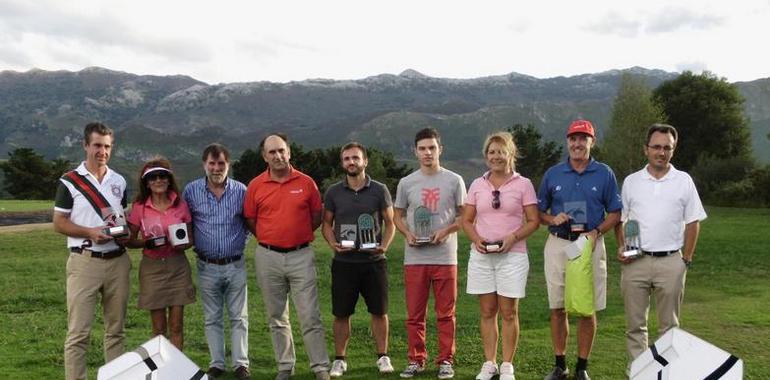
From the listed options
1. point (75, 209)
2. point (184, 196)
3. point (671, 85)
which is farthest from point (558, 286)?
point (671, 85)

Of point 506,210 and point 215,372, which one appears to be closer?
point 506,210

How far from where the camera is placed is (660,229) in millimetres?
6082

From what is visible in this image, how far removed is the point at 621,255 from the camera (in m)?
6.18

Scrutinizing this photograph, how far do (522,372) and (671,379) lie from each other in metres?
2.57

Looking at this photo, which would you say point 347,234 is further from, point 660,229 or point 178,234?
point 660,229

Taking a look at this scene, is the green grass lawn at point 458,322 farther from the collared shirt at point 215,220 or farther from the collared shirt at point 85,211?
the collared shirt at point 85,211

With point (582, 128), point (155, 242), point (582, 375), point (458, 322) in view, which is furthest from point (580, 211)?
point (458, 322)

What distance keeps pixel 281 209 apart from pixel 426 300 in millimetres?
1734

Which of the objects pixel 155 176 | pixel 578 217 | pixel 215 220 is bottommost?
pixel 215 220

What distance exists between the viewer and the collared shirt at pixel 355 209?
262 inches

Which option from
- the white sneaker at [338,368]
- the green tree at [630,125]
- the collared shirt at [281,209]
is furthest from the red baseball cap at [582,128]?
the green tree at [630,125]

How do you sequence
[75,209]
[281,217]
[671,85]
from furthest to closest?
1. [671,85]
2. [281,217]
3. [75,209]

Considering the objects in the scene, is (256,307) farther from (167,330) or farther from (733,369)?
(733,369)

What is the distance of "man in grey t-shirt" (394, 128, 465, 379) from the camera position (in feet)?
21.9
